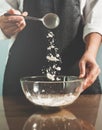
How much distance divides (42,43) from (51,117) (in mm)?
640

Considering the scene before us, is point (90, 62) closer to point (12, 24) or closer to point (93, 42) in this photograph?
point (93, 42)

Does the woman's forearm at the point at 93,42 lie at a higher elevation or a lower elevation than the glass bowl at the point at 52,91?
lower

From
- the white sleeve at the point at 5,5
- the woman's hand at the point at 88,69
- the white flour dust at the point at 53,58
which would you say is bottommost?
the white flour dust at the point at 53,58

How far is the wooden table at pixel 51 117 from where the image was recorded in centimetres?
69

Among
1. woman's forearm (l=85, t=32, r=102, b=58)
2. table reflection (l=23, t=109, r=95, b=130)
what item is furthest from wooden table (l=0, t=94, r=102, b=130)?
woman's forearm (l=85, t=32, r=102, b=58)

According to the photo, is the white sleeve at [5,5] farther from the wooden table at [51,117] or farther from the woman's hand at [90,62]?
the wooden table at [51,117]

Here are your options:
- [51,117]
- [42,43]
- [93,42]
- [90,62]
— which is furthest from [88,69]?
[51,117]

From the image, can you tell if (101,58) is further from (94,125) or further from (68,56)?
(94,125)

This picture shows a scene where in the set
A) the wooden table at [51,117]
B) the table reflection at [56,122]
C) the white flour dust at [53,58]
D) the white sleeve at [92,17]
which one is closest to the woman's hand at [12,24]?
the white flour dust at [53,58]

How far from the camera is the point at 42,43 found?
138cm

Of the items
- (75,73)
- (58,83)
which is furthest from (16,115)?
(75,73)

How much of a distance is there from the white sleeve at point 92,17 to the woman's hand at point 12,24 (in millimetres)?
263

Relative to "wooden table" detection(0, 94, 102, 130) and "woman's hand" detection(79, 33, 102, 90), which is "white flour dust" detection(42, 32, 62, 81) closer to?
"woman's hand" detection(79, 33, 102, 90)

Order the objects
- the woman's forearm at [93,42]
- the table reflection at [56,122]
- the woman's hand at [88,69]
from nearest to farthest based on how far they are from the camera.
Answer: the table reflection at [56,122], the woman's hand at [88,69], the woman's forearm at [93,42]
